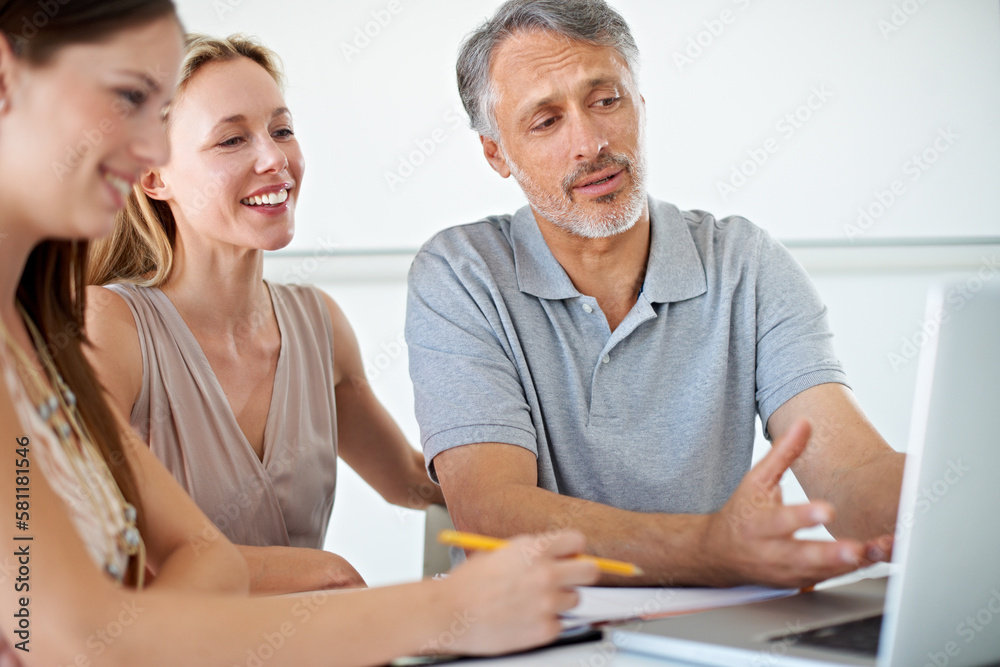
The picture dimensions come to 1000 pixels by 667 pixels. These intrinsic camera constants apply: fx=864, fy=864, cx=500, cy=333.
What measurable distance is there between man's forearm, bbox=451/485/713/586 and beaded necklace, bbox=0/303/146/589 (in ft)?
1.56

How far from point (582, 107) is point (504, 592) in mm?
1054

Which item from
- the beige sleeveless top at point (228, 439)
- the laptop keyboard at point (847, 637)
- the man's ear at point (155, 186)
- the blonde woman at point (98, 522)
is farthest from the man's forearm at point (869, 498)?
the man's ear at point (155, 186)

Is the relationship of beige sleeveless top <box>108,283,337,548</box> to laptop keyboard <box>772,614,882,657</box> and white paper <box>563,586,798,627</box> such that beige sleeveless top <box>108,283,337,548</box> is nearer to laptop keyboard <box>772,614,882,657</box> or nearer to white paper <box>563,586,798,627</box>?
white paper <box>563,586,798,627</box>

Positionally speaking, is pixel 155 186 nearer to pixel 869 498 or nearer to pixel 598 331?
pixel 598 331

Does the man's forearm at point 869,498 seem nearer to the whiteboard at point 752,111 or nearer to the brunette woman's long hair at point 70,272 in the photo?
the brunette woman's long hair at point 70,272

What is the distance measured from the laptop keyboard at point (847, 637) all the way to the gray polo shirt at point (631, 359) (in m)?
0.62

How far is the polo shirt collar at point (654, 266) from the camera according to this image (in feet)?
5.00

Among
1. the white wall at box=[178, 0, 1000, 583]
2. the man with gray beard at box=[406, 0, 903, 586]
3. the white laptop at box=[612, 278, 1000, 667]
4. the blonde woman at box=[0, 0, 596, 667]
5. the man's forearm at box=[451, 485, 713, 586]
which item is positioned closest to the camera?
→ the white laptop at box=[612, 278, 1000, 667]

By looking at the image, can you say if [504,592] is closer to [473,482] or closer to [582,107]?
[473,482]

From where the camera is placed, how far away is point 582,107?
5.10 feet

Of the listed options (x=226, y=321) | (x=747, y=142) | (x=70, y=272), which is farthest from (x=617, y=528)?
(x=747, y=142)

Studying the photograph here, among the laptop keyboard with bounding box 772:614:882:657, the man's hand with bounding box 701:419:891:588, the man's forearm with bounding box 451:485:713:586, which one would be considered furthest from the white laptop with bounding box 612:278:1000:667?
the man's forearm with bounding box 451:485:713:586

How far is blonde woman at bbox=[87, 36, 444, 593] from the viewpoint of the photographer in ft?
4.80

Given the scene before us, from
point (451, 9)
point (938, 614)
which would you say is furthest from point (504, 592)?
point (451, 9)
